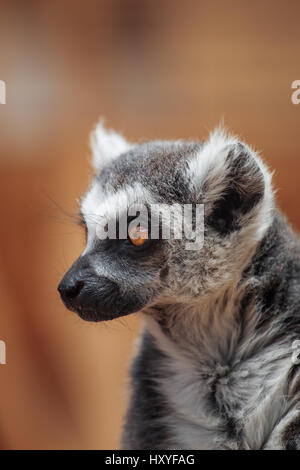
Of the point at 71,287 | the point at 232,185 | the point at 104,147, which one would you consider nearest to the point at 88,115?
the point at 104,147

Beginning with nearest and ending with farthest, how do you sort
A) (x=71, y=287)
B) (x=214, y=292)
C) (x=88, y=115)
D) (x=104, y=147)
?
1. (x=71, y=287)
2. (x=214, y=292)
3. (x=104, y=147)
4. (x=88, y=115)

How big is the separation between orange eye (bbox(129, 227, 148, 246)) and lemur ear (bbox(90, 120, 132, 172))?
510mm

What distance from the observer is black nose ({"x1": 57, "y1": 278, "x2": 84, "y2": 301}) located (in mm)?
1363

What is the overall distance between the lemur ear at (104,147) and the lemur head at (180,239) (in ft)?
1.38

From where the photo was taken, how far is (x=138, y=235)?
142cm

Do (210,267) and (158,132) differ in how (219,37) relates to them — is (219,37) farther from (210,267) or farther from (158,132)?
(210,267)

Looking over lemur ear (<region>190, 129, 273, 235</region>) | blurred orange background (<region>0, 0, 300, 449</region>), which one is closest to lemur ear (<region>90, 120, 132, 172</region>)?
lemur ear (<region>190, 129, 273, 235</region>)

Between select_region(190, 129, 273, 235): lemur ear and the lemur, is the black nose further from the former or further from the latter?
select_region(190, 129, 273, 235): lemur ear

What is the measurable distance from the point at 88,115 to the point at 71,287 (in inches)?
95.1

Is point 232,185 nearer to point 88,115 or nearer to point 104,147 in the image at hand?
point 104,147

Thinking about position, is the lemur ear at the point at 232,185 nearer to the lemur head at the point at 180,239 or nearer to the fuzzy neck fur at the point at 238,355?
the lemur head at the point at 180,239

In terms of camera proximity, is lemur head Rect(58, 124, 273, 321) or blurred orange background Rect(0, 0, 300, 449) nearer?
lemur head Rect(58, 124, 273, 321)

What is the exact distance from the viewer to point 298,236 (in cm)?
172
